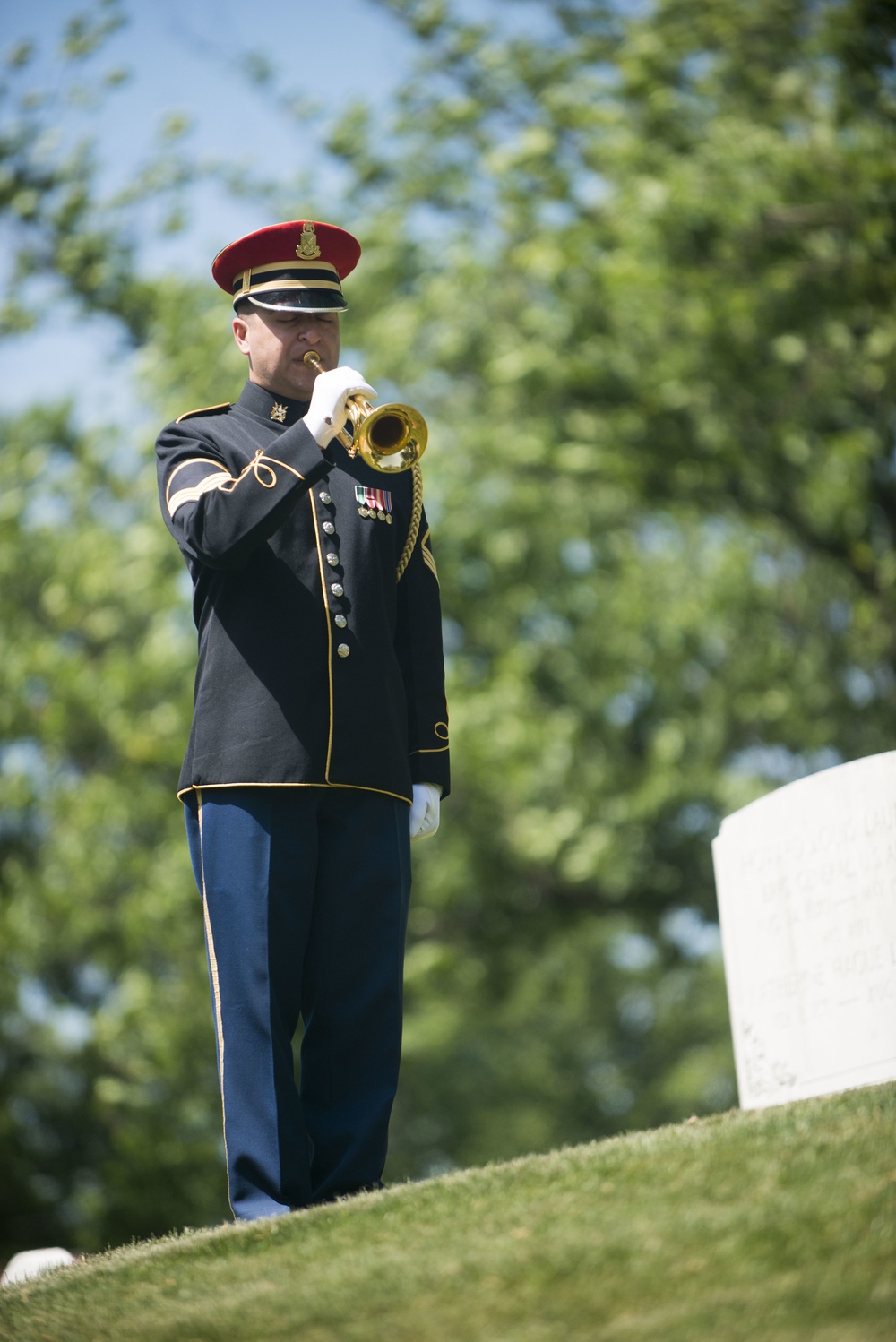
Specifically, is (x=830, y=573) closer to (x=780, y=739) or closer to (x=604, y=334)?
(x=780, y=739)

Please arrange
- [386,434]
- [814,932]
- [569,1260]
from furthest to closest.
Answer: [814,932], [386,434], [569,1260]

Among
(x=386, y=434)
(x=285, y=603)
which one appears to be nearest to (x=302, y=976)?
(x=285, y=603)

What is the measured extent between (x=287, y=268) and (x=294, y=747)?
3.92 feet

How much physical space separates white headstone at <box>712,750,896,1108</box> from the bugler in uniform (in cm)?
165

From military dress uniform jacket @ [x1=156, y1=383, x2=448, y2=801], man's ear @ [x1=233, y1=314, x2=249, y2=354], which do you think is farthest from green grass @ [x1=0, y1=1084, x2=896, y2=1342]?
man's ear @ [x1=233, y1=314, x2=249, y2=354]

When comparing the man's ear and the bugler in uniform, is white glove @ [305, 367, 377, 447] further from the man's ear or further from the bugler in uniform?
the man's ear

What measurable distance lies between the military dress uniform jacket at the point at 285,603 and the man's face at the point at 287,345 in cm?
4

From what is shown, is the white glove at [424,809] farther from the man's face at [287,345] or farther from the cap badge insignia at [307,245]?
the cap badge insignia at [307,245]

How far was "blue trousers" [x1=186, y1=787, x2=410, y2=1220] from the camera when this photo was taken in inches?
148

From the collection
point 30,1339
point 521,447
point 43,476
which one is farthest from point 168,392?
point 30,1339

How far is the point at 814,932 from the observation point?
5.27 metres

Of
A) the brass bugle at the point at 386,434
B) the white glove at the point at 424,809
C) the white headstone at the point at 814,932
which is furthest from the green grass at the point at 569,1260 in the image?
the brass bugle at the point at 386,434

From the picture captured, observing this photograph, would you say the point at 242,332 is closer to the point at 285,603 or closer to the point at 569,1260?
the point at 285,603

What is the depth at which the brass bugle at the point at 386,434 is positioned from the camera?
3.77 metres
